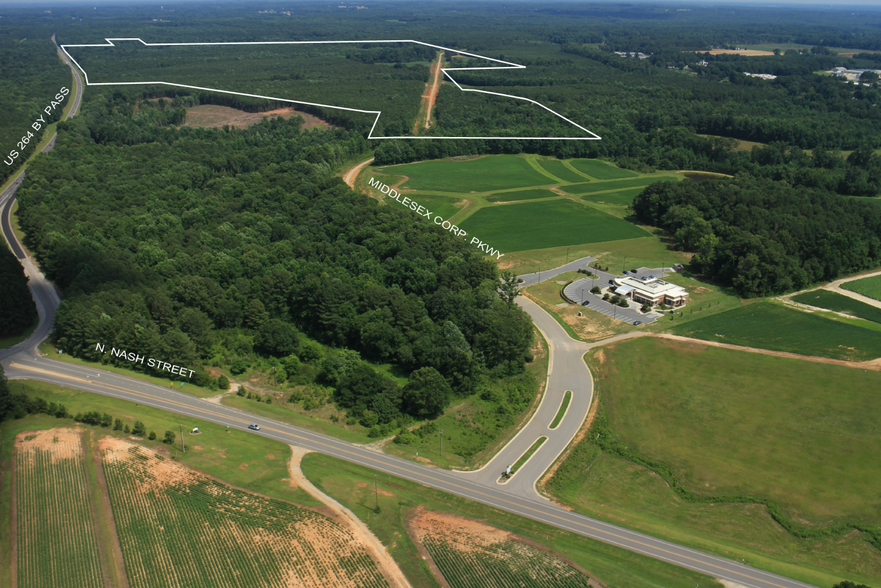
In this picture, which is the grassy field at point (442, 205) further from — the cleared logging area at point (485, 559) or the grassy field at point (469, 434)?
the cleared logging area at point (485, 559)

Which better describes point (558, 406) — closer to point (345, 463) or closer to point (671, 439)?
point (671, 439)

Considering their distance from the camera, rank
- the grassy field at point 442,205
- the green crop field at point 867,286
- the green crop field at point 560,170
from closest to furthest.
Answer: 1. the green crop field at point 867,286
2. the grassy field at point 442,205
3. the green crop field at point 560,170

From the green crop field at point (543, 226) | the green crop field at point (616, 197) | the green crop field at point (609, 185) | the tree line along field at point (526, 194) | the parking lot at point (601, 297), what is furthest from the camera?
the green crop field at point (609, 185)

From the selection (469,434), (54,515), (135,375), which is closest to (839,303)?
(469,434)

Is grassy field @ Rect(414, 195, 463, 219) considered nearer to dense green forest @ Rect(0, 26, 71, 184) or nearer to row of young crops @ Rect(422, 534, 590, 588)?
dense green forest @ Rect(0, 26, 71, 184)

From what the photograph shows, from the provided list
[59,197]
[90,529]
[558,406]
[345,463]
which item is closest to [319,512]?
[345,463]

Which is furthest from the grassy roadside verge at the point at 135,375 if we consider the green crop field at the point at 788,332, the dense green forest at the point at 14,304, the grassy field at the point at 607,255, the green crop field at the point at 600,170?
the green crop field at the point at 600,170
